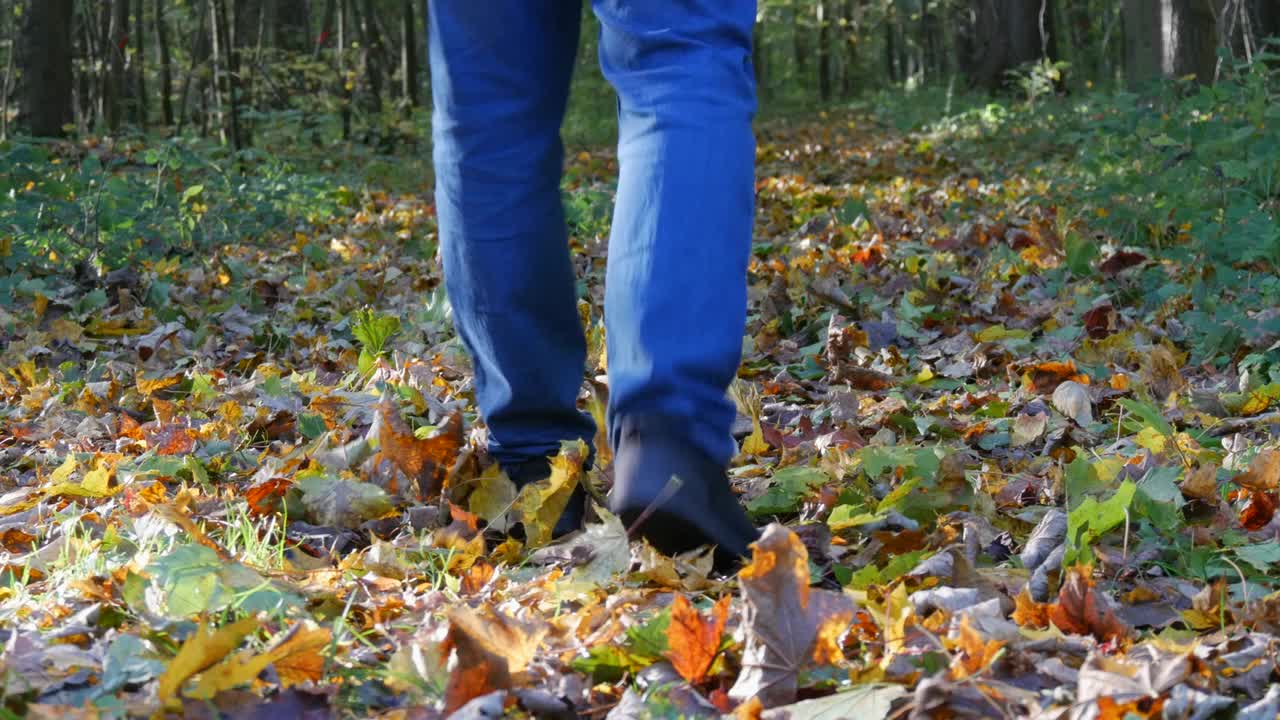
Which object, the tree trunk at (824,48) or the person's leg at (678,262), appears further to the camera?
the tree trunk at (824,48)

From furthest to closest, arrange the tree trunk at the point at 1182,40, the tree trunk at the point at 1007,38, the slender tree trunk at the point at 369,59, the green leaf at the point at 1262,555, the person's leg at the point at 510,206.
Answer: the tree trunk at the point at 1007,38 < the slender tree trunk at the point at 369,59 < the tree trunk at the point at 1182,40 < the person's leg at the point at 510,206 < the green leaf at the point at 1262,555

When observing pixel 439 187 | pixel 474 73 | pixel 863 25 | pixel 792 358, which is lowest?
pixel 792 358

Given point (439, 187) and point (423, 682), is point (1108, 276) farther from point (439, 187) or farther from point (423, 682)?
point (423, 682)

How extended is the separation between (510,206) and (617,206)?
0.30 metres

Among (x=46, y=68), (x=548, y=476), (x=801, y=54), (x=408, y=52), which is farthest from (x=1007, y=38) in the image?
(x=801, y=54)

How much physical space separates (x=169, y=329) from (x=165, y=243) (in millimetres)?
1886

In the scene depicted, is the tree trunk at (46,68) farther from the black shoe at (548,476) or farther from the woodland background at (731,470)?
the black shoe at (548,476)

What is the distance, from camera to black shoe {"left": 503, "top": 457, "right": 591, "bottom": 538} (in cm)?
198

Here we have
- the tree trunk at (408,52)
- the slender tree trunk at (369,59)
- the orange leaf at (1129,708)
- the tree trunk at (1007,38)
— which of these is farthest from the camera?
the tree trunk at (408,52)

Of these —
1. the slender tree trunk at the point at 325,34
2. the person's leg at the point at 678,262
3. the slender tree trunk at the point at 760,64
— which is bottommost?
the person's leg at the point at 678,262

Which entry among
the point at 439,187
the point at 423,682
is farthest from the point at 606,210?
the point at 423,682

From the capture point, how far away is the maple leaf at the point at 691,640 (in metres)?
1.28

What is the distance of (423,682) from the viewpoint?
1.29m

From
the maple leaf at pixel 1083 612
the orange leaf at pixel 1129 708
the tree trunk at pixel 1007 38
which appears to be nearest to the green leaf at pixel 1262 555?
the maple leaf at pixel 1083 612
